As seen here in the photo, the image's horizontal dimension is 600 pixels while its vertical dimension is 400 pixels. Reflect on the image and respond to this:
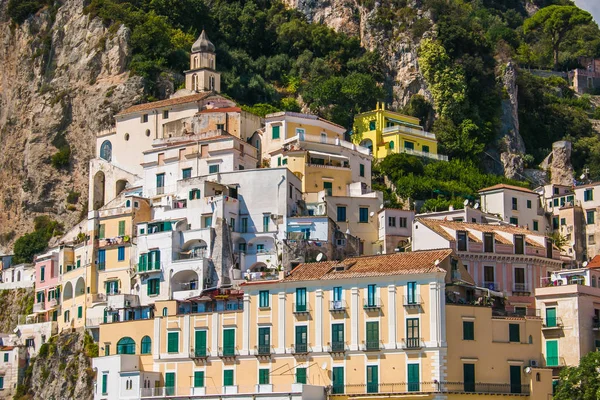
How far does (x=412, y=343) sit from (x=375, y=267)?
513 cm

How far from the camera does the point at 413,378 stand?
6469cm

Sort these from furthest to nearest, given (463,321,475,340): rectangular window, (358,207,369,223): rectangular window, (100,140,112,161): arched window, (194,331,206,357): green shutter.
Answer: (100,140,112,161): arched window → (358,207,369,223): rectangular window → (194,331,206,357): green shutter → (463,321,475,340): rectangular window

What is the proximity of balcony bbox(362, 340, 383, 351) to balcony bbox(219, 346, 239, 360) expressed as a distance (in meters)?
7.74

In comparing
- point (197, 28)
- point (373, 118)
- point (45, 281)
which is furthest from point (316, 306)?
point (197, 28)

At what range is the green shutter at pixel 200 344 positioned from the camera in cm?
7056

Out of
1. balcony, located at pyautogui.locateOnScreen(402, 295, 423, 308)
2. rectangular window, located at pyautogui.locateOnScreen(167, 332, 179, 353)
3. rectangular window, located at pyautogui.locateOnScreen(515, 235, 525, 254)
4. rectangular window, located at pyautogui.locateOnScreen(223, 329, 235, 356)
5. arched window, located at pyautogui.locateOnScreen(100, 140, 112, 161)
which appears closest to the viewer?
balcony, located at pyautogui.locateOnScreen(402, 295, 423, 308)

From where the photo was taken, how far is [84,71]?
109m

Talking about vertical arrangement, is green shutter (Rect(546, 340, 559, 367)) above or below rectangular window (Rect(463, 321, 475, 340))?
below

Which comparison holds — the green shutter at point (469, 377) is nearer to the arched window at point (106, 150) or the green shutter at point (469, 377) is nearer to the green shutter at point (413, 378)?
the green shutter at point (413, 378)

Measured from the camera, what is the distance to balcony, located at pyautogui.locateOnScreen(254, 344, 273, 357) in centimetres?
6850

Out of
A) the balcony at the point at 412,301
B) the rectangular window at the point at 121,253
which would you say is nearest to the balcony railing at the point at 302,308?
the balcony at the point at 412,301

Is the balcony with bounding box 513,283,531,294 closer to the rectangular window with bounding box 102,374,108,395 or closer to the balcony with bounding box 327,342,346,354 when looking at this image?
the balcony with bounding box 327,342,346,354

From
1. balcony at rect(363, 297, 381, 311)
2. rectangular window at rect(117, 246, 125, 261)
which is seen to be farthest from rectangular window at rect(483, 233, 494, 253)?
rectangular window at rect(117, 246, 125, 261)

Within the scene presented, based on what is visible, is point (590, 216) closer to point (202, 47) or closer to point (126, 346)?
point (202, 47)
